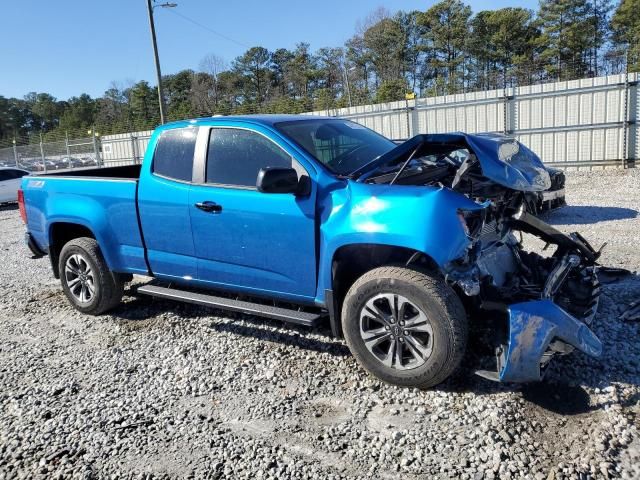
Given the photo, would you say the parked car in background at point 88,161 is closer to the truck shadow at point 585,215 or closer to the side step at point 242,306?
the truck shadow at point 585,215

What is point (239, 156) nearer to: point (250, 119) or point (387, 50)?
point (250, 119)

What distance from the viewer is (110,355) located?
459 cm

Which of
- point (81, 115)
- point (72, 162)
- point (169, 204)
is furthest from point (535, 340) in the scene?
point (81, 115)

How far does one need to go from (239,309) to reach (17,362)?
2083 mm

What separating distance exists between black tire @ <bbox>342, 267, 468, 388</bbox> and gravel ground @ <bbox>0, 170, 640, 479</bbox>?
0.15 m

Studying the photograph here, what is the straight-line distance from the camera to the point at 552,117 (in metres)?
15.0

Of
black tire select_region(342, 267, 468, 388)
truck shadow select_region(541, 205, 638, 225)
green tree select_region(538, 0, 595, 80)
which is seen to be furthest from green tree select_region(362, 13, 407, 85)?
black tire select_region(342, 267, 468, 388)

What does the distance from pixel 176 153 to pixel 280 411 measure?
250 centimetres

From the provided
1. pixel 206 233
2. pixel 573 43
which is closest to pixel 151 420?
pixel 206 233

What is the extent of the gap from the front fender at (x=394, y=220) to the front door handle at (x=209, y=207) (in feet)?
3.13

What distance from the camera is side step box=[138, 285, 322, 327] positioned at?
12.8 feet

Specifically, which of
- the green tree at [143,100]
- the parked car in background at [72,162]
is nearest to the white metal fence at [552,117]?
the parked car in background at [72,162]

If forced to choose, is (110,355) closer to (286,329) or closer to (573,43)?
(286,329)

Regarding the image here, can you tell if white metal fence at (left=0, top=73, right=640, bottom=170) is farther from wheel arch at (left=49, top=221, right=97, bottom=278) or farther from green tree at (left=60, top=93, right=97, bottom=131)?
green tree at (left=60, top=93, right=97, bottom=131)
